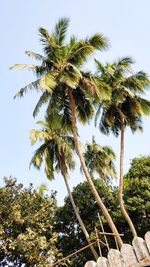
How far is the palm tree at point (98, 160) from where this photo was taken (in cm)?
2713

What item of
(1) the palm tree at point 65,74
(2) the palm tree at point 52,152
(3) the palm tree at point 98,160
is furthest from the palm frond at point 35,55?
(3) the palm tree at point 98,160

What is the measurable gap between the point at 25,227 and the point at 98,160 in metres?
8.81

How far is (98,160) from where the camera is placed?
91.4 feet

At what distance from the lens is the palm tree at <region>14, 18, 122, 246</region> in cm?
1702

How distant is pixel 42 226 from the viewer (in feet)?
71.9

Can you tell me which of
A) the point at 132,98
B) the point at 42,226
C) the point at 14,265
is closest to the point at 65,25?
the point at 132,98

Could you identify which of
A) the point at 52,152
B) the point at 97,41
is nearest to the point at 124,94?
the point at 97,41

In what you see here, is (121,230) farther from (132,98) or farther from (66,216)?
(132,98)

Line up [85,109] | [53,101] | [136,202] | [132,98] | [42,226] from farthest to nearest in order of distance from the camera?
[136,202] < [42,226] < [132,98] < [85,109] < [53,101]

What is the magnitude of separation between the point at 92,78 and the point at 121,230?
41.0 feet

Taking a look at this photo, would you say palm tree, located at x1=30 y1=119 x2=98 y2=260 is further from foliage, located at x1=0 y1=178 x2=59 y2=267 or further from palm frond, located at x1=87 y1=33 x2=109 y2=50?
palm frond, located at x1=87 y1=33 x2=109 y2=50

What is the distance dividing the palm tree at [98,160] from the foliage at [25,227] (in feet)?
16.2

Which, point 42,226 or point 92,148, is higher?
point 92,148

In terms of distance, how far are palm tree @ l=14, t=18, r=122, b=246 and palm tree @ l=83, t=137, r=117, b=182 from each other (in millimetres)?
9780
